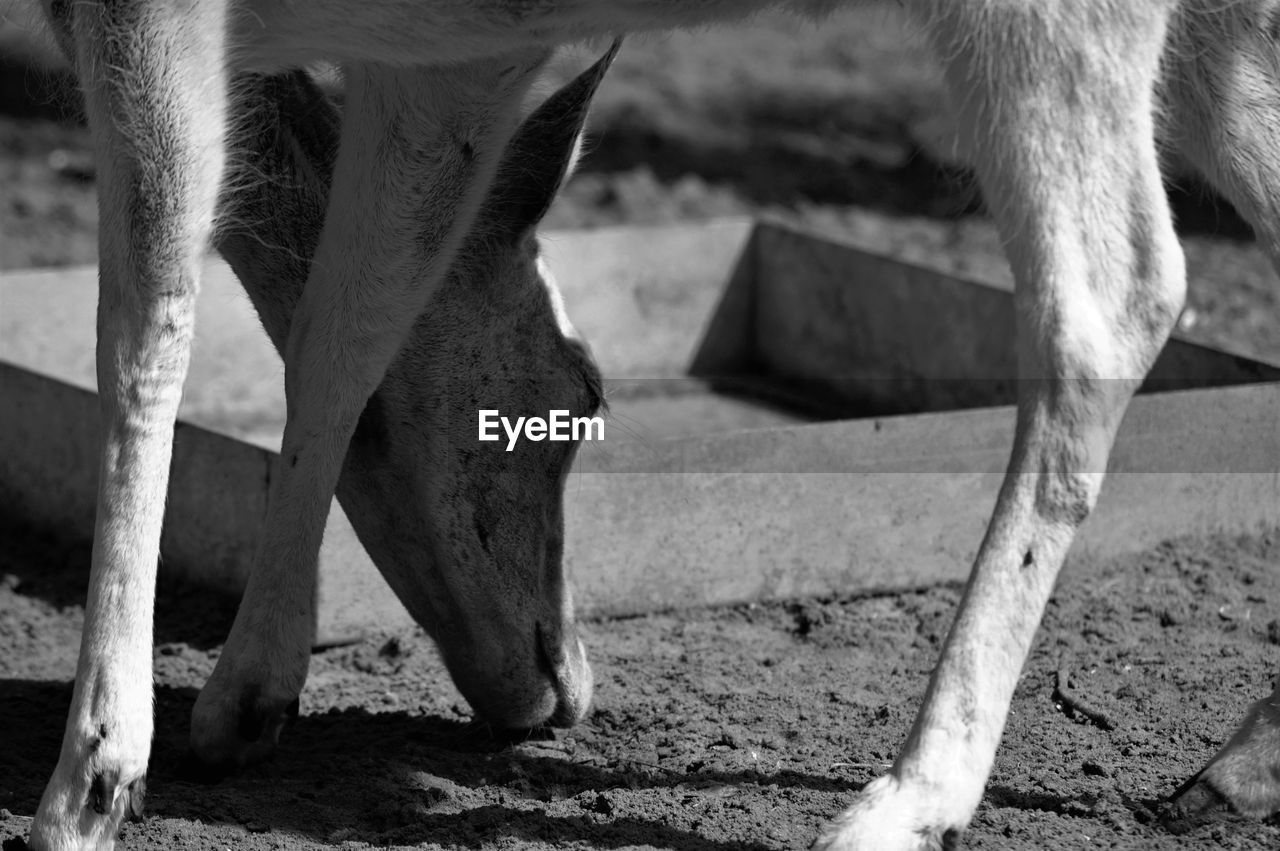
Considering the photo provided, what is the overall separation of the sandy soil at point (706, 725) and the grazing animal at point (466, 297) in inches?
7.2

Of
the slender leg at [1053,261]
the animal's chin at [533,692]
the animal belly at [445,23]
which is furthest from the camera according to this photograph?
the animal's chin at [533,692]

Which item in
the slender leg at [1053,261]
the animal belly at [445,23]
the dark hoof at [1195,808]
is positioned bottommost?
the dark hoof at [1195,808]

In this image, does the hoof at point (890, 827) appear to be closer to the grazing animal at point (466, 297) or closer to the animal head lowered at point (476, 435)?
the grazing animal at point (466, 297)

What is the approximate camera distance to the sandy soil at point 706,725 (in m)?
3.27

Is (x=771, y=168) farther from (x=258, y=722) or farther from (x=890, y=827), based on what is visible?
(x=890, y=827)

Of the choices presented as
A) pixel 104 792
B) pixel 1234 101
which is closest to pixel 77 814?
pixel 104 792

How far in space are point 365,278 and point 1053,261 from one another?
150 cm

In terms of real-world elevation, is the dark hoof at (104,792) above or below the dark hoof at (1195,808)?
above

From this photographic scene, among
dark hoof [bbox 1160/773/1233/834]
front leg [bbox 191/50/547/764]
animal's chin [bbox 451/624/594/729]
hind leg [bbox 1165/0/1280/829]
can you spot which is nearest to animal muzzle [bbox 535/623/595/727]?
animal's chin [bbox 451/624/594/729]

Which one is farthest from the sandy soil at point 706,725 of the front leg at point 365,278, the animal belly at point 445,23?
the animal belly at point 445,23

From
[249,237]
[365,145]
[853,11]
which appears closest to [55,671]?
[249,237]

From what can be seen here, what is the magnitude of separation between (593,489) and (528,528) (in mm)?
663

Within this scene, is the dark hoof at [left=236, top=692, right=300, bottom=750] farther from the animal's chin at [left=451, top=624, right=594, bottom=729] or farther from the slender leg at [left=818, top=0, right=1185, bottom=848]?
the slender leg at [left=818, top=0, right=1185, bottom=848]

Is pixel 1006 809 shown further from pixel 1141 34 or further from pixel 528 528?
pixel 1141 34
